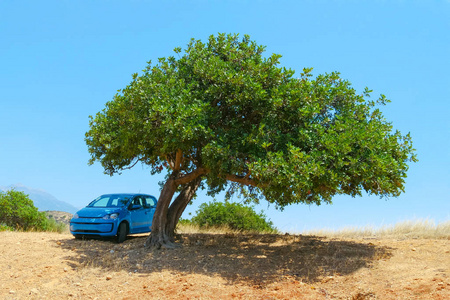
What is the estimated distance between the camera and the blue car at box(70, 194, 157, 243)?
618 inches

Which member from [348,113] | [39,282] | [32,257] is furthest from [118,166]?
[348,113]

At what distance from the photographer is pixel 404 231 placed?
1855 cm

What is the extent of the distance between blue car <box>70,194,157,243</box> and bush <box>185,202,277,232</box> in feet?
18.6

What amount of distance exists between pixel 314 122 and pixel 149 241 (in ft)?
23.8

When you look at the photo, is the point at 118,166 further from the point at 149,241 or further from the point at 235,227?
the point at 235,227

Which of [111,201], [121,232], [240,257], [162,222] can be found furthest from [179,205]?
[240,257]

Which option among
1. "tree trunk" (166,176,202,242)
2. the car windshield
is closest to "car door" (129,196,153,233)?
the car windshield

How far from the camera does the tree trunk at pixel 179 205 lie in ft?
49.7

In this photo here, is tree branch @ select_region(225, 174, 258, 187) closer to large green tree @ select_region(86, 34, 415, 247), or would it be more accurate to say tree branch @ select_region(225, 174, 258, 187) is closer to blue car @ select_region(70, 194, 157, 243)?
large green tree @ select_region(86, 34, 415, 247)

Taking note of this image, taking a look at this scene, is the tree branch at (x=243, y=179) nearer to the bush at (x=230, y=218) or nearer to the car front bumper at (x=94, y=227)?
the car front bumper at (x=94, y=227)

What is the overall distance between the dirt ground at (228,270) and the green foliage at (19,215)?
18.2 feet

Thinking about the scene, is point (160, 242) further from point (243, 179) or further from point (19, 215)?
point (19, 215)

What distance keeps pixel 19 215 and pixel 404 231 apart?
751 inches

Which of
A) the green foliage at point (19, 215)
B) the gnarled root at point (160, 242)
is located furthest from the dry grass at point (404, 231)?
the green foliage at point (19, 215)
